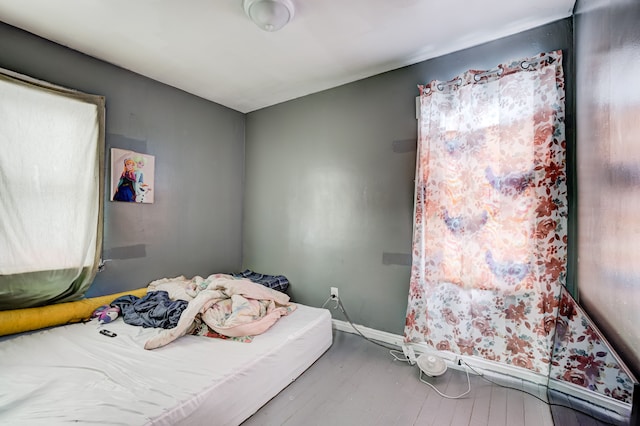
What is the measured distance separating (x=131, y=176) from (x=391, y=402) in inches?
111

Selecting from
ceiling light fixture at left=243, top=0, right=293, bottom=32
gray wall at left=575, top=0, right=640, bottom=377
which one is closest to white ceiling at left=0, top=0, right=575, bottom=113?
ceiling light fixture at left=243, top=0, right=293, bottom=32

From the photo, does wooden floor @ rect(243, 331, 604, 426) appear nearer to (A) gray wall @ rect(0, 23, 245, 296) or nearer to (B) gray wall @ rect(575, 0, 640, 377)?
(B) gray wall @ rect(575, 0, 640, 377)

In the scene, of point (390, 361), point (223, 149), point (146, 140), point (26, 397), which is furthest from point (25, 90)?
point (390, 361)

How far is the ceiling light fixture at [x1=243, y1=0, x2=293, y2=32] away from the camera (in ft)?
5.50

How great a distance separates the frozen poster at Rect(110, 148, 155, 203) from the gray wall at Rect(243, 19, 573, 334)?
1175mm

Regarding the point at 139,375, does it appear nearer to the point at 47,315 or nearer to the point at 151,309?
the point at 151,309

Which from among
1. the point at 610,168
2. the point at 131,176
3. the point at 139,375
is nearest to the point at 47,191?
the point at 131,176

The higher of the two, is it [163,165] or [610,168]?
[163,165]

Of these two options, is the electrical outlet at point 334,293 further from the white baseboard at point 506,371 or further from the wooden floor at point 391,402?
the wooden floor at point 391,402

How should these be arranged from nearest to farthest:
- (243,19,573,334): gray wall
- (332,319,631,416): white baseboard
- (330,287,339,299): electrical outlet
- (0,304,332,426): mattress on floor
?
(332,319,631,416): white baseboard, (0,304,332,426): mattress on floor, (243,19,573,334): gray wall, (330,287,339,299): electrical outlet

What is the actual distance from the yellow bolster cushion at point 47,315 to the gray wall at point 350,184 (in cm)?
165

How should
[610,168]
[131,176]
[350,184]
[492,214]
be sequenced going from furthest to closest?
[350,184], [131,176], [492,214], [610,168]

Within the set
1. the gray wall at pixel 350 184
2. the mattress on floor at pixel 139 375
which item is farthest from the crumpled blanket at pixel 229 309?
the gray wall at pixel 350 184

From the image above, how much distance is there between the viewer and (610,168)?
3.76 feet
